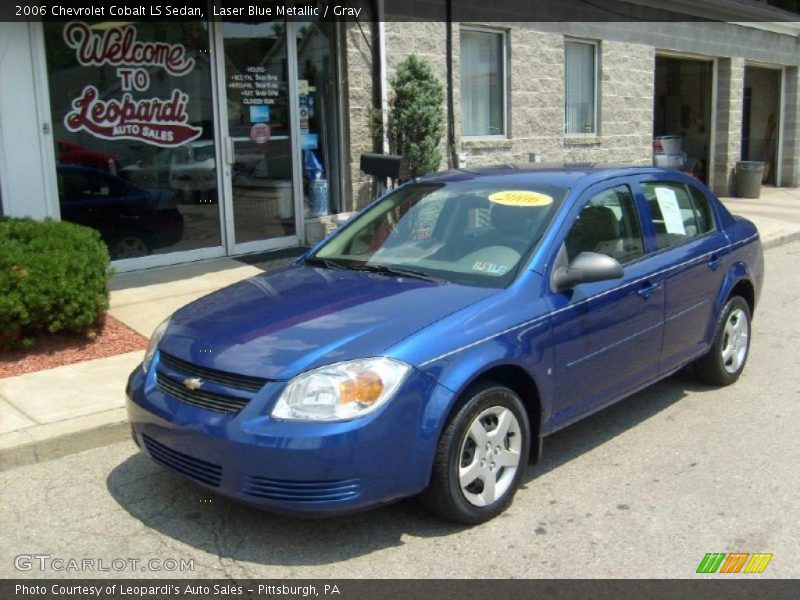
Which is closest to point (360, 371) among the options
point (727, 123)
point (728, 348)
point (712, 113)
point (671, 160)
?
point (728, 348)

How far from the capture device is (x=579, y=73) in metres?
13.9

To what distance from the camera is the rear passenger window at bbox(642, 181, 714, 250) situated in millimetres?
5285

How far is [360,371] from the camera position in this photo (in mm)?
3545

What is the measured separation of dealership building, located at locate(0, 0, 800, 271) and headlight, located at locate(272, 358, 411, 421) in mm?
5538

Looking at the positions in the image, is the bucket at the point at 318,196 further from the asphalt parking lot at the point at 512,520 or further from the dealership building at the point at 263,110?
the asphalt parking lot at the point at 512,520

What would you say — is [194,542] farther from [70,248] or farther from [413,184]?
[70,248]

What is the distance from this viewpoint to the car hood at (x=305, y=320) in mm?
3648

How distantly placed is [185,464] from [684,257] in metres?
3.29

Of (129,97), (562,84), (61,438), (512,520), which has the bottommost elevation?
(512,520)

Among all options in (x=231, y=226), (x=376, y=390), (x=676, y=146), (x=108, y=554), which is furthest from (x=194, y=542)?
(x=676, y=146)

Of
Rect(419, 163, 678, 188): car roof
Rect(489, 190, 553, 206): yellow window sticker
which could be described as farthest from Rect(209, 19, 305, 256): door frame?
Rect(489, 190, 553, 206): yellow window sticker

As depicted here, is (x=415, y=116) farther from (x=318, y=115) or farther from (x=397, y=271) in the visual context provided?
(x=397, y=271)

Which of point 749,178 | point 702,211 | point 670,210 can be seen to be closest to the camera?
point 670,210

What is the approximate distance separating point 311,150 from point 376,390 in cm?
725
